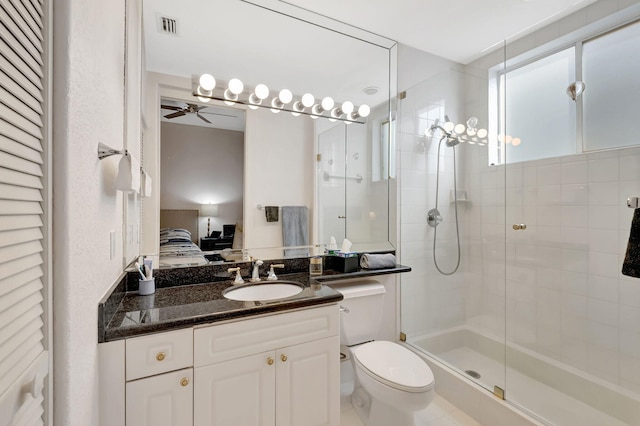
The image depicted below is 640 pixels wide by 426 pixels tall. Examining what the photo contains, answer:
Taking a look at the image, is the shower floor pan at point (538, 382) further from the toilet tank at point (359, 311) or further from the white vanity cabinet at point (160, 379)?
the white vanity cabinet at point (160, 379)

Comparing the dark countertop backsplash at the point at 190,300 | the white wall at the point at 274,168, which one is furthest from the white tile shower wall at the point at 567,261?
the white wall at the point at 274,168

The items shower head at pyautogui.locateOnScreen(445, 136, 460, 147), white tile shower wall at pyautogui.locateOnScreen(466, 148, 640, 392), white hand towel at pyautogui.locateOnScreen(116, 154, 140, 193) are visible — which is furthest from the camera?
shower head at pyautogui.locateOnScreen(445, 136, 460, 147)

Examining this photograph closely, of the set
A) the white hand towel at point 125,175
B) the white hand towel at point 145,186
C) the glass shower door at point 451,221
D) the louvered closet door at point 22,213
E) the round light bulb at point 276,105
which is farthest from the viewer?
the glass shower door at point 451,221

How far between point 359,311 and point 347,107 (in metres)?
1.50

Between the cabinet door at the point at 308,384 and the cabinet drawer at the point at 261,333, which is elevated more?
the cabinet drawer at the point at 261,333

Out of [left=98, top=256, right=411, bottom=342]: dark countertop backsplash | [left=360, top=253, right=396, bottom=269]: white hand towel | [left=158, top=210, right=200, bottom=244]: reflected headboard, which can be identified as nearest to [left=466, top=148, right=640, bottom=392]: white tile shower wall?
[left=360, top=253, right=396, bottom=269]: white hand towel

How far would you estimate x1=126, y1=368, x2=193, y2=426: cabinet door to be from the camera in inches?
41.9

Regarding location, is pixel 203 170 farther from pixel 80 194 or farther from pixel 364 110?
pixel 364 110

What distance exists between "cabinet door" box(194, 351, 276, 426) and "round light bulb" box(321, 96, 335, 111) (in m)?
1.67

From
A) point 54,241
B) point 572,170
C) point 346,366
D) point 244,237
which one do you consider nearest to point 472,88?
point 572,170

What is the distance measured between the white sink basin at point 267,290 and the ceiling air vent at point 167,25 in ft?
5.12

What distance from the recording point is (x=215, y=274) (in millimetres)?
1692

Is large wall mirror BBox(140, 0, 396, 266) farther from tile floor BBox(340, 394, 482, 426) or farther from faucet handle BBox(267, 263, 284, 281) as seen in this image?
tile floor BBox(340, 394, 482, 426)

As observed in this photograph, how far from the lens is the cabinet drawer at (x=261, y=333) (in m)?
1.18
